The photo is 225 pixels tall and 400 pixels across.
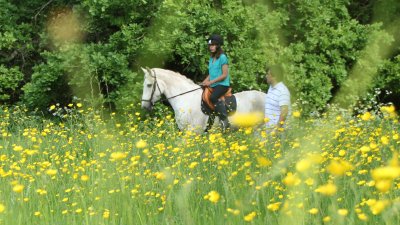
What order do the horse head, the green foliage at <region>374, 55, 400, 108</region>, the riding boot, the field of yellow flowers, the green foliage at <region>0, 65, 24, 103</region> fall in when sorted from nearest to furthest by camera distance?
the field of yellow flowers
the riding boot
the horse head
the green foliage at <region>0, 65, 24, 103</region>
the green foliage at <region>374, 55, 400, 108</region>

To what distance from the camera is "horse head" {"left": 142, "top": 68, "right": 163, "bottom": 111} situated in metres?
9.80

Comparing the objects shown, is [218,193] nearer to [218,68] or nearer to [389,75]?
[218,68]

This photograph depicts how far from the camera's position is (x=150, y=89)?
388 inches

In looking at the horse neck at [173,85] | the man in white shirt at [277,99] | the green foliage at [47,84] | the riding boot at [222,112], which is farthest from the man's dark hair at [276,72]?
the green foliage at [47,84]

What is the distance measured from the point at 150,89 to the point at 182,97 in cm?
53

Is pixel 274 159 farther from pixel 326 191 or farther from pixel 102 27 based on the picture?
pixel 102 27

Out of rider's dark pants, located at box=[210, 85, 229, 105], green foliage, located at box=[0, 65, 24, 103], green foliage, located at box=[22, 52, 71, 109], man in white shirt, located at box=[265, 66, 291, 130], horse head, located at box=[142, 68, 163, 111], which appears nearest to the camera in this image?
man in white shirt, located at box=[265, 66, 291, 130]

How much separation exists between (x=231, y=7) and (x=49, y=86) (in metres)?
4.18

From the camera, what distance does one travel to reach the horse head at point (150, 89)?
9.80 metres

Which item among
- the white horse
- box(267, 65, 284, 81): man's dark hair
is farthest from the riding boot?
box(267, 65, 284, 81): man's dark hair

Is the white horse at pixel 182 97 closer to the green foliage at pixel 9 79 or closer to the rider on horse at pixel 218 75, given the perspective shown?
the rider on horse at pixel 218 75

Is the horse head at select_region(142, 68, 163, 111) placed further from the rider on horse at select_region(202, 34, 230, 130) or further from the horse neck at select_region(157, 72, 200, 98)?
the rider on horse at select_region(202, 34, 230, 130)

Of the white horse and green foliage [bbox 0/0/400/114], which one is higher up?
green foliage [bbox 0/0/400/114]

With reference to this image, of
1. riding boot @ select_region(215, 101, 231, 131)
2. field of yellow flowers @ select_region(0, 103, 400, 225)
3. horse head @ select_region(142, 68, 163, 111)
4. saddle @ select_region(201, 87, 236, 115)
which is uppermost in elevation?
horse head @ select_region(142, 68, 163, 111)
